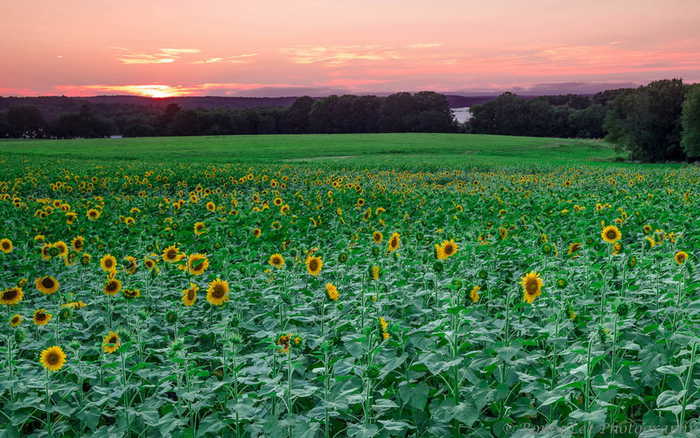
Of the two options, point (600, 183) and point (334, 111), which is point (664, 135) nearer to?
point (600, 183)

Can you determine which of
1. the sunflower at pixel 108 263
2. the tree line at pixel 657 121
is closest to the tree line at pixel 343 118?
the tree line at pixel 657 121

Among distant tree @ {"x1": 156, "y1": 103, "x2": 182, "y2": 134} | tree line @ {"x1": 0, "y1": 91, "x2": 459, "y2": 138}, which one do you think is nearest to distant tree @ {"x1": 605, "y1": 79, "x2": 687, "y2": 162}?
tree line @ {"x1": 0, "y1": 91, "x2": 459, "y2": 138}

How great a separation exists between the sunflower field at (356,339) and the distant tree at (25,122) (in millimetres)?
107539

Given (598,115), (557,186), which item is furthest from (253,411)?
(598,115)

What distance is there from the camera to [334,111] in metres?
108

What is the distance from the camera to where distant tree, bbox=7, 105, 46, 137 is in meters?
101

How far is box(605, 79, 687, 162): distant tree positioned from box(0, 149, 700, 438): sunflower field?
52421 millimetres

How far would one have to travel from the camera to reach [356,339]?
11.8 feet

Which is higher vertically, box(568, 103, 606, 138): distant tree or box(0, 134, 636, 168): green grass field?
box(568, 103, 606, 138): distant tree

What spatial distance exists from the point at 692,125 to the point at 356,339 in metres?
57.7

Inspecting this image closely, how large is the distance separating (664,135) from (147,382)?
6388 cm

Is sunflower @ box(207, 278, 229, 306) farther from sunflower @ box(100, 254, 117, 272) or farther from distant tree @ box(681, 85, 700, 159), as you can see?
distant tree @ box(681, 85, 700, 159)

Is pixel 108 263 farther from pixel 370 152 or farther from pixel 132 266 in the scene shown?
pixel 370 152

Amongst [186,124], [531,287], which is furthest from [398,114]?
[531,287]
